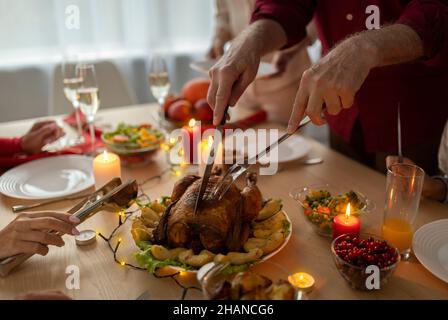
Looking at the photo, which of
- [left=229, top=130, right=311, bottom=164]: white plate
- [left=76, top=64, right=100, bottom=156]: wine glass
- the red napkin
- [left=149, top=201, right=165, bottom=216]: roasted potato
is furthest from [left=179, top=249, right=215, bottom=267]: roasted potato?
the red napkin

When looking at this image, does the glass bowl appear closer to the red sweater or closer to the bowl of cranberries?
the bowl of cranberries

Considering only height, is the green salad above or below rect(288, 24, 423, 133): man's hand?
below

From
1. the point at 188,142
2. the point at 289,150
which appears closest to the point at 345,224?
the point at 289,150

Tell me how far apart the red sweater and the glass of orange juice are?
1.91 feet

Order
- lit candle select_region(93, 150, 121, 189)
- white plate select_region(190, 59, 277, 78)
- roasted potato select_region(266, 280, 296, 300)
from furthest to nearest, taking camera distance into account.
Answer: white plate select_region(190, 59, 277, 78) < lit candle select_region(93, 150, 121, 189) < roasted potato select_region(266, 280, 296, 300)

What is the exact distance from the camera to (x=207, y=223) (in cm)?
93

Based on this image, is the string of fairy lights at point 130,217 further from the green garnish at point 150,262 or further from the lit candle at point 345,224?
the lit candle at point 345,224

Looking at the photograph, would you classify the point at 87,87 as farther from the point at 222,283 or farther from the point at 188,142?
the point at 222,283

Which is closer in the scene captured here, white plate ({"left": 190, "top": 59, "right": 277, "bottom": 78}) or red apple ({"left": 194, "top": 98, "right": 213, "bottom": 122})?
red apple ({"left": 194, "top": 98, "right": 213, "bottom": 122})

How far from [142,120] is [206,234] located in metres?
1.07

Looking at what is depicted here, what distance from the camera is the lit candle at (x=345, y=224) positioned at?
99cm

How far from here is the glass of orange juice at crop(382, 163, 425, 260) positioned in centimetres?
98
